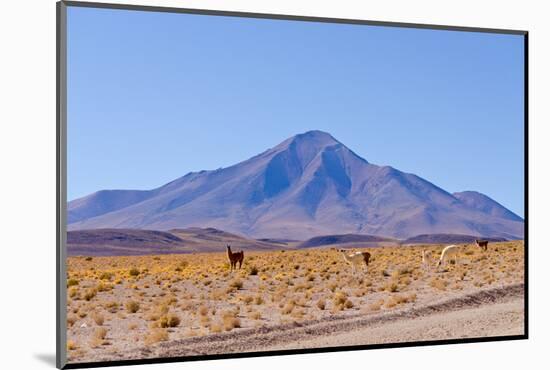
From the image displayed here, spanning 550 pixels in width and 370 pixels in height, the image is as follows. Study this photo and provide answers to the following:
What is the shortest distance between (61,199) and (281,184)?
324cm

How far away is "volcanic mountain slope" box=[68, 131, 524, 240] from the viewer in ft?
41.7

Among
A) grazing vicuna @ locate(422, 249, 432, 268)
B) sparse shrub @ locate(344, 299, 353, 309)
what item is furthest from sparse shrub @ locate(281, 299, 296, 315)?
grazing vicuna @ locate(422, 249, 432, 268)

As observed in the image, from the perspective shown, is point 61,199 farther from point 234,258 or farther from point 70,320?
point 234,258

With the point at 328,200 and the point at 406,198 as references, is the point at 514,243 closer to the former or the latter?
the point at 406,198

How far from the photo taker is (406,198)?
14.2 meters

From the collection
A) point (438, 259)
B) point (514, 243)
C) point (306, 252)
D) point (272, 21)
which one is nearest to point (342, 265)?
point (306, 252)

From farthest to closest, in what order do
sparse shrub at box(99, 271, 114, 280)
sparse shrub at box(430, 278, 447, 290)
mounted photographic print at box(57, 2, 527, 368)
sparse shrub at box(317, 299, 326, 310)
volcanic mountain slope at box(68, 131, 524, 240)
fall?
sparse shrub at box(430, 278, 447, 290) → sparse shrub at box(317, 299, 326, 310) → sparse shrub at box(99, 271, 114, 280) → volcanic mountain slope at box(68, 131, 524, 240) → mounted photographic print at box(57, 2, 527, 368)

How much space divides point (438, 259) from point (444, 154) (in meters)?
1.57

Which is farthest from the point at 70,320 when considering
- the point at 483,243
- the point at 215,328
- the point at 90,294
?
the point at 483,243

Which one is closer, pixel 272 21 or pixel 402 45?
pixel 272 21

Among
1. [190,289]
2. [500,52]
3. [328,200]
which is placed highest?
[500,52]

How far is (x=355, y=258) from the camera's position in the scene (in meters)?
14.3

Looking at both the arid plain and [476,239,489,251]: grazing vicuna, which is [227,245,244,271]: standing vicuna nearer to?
the arid plain

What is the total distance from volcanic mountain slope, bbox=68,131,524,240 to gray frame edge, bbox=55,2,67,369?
0.40m
